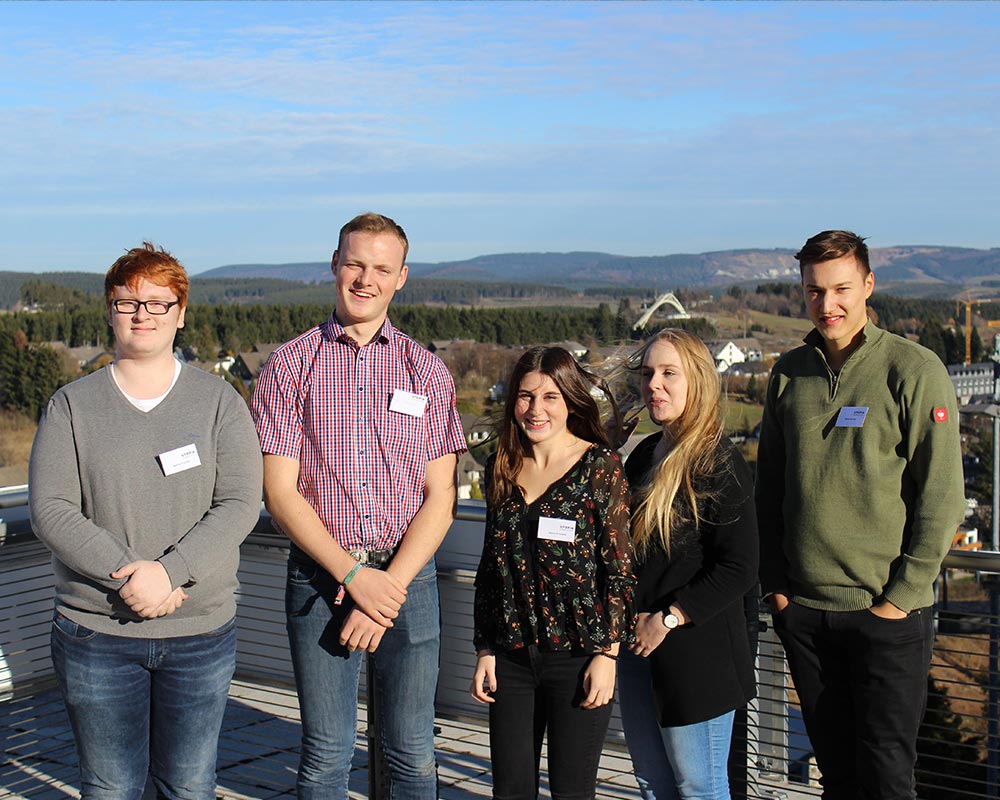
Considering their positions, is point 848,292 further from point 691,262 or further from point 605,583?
point 691,262

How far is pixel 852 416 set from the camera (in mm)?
2578

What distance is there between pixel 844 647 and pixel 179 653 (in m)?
1.67

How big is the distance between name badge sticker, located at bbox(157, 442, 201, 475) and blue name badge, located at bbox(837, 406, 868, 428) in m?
1.62

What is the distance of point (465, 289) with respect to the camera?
87.2m

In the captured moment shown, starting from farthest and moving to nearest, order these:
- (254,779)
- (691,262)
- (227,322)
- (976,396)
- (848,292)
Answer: (691,262), (227,322), (976,396), (254,779), (848,292)

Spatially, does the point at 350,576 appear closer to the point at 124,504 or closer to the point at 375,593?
the point at 375,593

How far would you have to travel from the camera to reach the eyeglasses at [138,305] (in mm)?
2453

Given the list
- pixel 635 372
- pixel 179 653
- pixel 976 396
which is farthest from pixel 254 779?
pixel 976 396

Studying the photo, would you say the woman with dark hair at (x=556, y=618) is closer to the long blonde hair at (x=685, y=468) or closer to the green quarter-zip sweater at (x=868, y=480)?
the long blonde hair at (x=685, y=468)

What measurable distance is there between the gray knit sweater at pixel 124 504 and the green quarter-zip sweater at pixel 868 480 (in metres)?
1.46

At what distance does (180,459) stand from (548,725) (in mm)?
1110

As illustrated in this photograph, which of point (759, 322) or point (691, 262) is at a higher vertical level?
point (691, 262)

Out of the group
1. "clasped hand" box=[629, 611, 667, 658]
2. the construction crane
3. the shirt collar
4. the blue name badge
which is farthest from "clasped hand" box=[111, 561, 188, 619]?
the construction crane

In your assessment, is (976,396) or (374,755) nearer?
(374,755)
